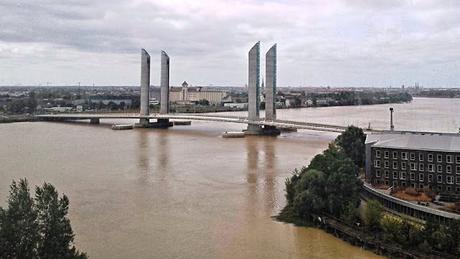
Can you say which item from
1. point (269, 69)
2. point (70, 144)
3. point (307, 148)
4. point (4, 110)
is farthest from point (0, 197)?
point (4, 110)

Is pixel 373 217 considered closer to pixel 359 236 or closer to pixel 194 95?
pixel 359 236

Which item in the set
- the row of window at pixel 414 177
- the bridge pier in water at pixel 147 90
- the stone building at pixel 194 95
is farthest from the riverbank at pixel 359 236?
the stone building at pixel 194 95

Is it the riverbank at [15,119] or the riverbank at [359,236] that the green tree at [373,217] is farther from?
the riverbank at [15,119]

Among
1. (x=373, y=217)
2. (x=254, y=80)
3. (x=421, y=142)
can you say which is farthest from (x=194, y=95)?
(x=373, y=217)

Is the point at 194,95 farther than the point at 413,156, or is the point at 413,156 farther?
the point at 194,95

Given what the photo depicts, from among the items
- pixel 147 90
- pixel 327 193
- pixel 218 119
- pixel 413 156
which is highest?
pixel 147 90

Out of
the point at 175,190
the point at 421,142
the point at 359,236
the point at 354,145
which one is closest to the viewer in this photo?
the point at 359,236

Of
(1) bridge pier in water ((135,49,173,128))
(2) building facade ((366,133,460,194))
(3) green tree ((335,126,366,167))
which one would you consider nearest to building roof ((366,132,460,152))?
(2) building facade ((366,133,460,194))
